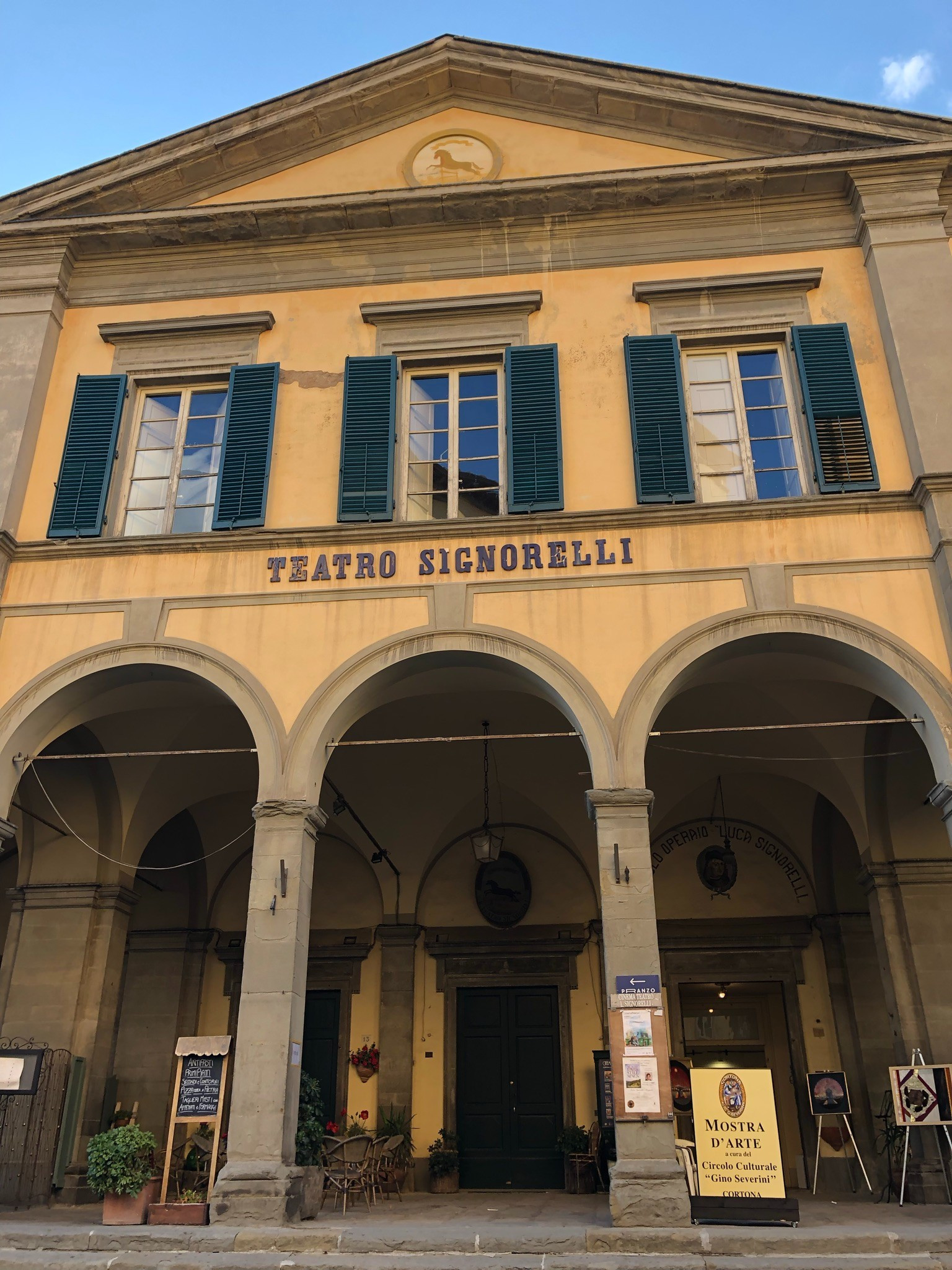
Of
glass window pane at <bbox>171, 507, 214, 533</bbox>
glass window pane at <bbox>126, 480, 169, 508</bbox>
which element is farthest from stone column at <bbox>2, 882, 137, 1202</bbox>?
glass window pane at <bbox>126, 480, 169, 508</bbox>

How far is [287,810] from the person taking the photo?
30.0ft

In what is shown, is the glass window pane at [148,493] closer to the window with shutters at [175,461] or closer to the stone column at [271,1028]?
the window with shutters at [175,461]

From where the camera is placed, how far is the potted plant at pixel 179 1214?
8.02 m

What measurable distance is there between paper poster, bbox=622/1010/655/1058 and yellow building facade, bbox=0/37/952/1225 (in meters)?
0.40

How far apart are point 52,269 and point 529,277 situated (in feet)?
17.7

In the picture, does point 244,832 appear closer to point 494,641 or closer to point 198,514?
point 198,514

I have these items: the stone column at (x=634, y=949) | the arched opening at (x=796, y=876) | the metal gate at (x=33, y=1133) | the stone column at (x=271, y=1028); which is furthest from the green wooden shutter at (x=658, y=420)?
the metal gate at (x=33, y=1133)

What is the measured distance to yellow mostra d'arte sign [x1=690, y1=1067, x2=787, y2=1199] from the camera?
7.81 meters

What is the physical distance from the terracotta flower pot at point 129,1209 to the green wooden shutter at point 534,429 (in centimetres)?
661

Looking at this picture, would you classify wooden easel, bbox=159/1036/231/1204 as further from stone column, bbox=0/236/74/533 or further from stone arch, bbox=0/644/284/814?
stone column, bbox=0/236/74/533

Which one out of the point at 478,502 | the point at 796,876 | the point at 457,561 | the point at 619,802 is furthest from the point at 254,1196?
the point at 796,876

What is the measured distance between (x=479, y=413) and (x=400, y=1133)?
826 cm

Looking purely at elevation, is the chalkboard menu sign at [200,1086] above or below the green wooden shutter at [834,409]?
below

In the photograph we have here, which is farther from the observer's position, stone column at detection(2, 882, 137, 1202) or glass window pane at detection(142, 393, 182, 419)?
glass window pane at detection(142, 393, 182, 419)
